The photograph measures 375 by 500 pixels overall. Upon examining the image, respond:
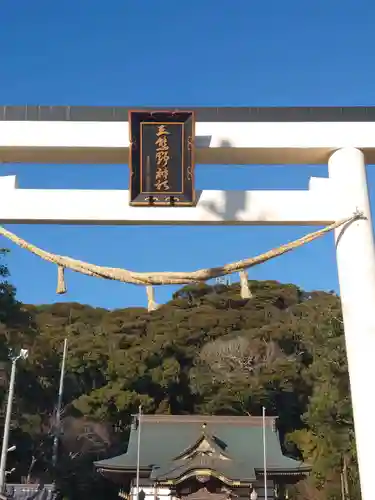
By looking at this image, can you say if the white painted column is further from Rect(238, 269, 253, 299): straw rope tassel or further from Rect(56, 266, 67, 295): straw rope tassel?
Rect(56, 266, 67, 295): straw rope tassel

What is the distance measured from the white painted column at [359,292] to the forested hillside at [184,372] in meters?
12.5

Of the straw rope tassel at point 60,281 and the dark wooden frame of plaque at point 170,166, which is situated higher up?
the dark wooden frame of plaque at point 170,166

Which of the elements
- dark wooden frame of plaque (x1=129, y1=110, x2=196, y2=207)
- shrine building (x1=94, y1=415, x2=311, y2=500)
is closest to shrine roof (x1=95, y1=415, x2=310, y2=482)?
shrine building (x1=94, y1=415, x2=311, y2=500)

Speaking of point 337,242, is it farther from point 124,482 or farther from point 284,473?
point 124,482

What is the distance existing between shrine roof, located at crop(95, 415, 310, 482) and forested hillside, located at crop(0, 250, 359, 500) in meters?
2.69

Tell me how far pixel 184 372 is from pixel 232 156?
25.0m

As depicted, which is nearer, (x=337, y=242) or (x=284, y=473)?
(x=337, y=242)

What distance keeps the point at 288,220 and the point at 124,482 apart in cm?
1295

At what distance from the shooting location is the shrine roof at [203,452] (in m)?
13.7

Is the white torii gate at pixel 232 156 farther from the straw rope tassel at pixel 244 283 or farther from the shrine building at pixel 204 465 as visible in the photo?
the shrine building at pixel 204 465

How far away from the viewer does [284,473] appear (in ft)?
45.6

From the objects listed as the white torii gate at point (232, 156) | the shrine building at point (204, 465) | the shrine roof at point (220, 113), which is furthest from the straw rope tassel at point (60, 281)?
Result: the shrine building at point (204, 465)

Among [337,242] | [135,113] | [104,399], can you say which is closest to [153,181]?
[135,113]

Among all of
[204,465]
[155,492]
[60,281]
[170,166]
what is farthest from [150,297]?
[155,492]
